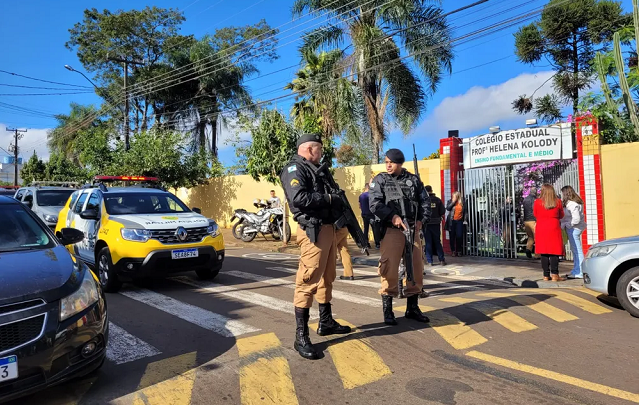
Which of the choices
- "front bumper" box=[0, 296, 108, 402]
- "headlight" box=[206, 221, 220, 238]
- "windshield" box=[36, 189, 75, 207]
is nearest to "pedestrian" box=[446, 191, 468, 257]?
"headlight" box=[206, 221, 220, 238]

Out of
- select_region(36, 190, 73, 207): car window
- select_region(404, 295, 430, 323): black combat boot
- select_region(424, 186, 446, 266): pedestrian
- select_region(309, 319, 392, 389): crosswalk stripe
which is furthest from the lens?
select_region(36, 190, 73, 207): car window

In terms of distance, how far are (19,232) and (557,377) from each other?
4747 millimetres

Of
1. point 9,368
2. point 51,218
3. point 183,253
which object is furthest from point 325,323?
point 51,218

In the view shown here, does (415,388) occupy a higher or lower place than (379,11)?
lower

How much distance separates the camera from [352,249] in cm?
1365

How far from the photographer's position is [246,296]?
6727 mm

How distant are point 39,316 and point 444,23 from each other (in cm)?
1647

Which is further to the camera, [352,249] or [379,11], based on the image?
[379,11]

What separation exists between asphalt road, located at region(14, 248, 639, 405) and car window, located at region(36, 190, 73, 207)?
27.3 ft

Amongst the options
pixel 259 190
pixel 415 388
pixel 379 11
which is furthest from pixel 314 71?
pixel 415 388

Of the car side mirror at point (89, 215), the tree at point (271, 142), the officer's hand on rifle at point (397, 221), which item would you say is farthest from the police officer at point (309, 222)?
the tree at point (271, 142)

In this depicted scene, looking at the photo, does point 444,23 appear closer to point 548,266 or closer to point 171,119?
point 548,266

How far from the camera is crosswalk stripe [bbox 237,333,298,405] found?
3.31 m

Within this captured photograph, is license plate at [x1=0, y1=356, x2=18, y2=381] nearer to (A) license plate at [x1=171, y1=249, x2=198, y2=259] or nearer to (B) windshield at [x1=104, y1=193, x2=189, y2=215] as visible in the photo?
(A) license plate at [x1=171, y1=249, x2=198, y2=259]
